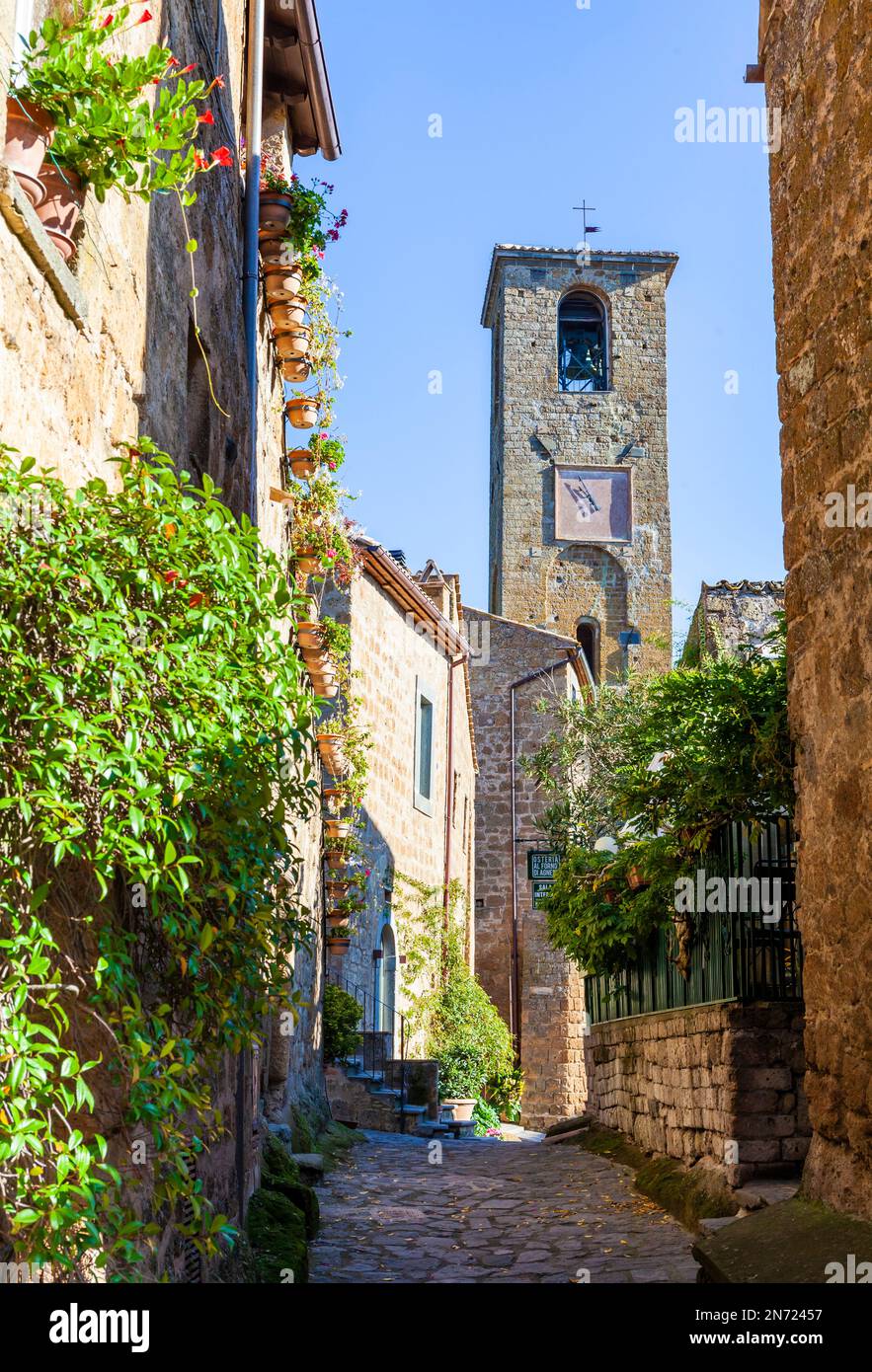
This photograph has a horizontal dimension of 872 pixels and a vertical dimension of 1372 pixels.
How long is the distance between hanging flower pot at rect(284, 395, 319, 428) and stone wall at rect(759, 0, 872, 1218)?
3915 mm

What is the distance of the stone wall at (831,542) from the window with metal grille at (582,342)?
2866cm

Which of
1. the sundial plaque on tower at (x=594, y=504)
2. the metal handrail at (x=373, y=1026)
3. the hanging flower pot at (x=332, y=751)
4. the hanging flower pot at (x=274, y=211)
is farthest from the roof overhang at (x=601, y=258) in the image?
the hanging flower pot at (x=274, y=211)

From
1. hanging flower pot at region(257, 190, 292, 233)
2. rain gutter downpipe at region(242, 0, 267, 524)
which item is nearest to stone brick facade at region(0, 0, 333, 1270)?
rain gutter downpipe at region(242, 0, 267, 524)

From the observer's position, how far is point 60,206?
352 cm

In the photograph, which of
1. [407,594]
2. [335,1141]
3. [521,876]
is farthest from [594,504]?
[335,1141]

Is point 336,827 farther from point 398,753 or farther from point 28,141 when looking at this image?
point 28,141

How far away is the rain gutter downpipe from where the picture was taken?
7.03 m

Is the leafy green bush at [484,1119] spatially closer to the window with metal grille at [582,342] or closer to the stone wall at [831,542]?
the stone wall at [831,542]

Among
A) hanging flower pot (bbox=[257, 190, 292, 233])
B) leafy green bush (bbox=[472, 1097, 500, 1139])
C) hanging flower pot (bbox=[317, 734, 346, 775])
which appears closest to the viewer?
hanging flower pot (bbox=[257, 190, 292, 233])

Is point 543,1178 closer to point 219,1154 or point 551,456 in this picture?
point 219,1154

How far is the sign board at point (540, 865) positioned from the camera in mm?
21848

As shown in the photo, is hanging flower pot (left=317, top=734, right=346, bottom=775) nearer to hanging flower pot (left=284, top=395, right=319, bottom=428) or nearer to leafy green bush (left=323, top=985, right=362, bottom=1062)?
leafy green bush (left=323, top=985, right=362, bottom=1062)

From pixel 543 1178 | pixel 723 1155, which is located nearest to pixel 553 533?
pixel 543 1178

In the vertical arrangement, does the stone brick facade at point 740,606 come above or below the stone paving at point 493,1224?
above
